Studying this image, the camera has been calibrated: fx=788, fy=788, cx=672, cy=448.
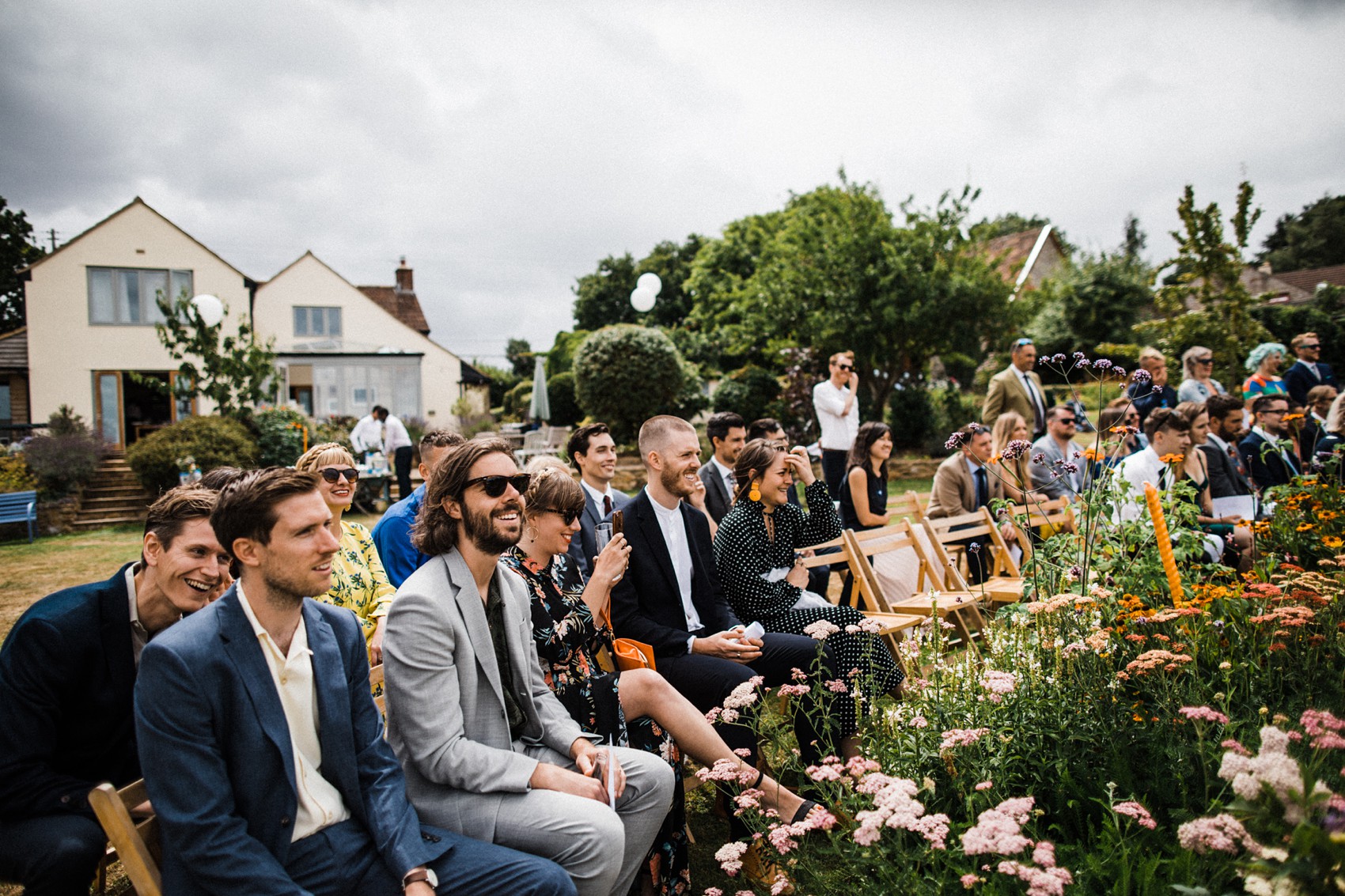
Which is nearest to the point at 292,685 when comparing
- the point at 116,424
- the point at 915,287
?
the point at 915,287

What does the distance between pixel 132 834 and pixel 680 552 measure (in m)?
2.76

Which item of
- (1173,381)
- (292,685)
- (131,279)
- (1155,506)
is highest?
(131,279)

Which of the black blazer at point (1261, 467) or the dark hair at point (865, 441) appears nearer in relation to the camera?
the dark hair at point (865, 441)

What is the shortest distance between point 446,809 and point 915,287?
16.6m

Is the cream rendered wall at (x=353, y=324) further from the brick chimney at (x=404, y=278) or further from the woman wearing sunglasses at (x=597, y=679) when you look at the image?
the woman wearing sunglasses at (x=597, y=679)

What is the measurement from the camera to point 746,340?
2125 cm

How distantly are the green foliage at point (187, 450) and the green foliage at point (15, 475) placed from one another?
1745 mm

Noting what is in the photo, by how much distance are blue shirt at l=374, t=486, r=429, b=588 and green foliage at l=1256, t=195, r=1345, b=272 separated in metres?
68.1

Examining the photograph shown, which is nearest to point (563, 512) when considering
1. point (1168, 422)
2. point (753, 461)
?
point (753, 461)

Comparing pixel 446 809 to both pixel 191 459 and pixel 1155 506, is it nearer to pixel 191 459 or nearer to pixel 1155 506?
pixel 1155 506

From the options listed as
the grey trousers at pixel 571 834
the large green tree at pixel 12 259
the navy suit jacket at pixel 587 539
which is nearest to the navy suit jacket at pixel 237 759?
the grey trousers at pixel 571 834

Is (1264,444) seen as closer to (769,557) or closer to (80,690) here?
(769,557)

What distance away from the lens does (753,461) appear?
4652 mm

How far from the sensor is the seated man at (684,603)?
3754mm
